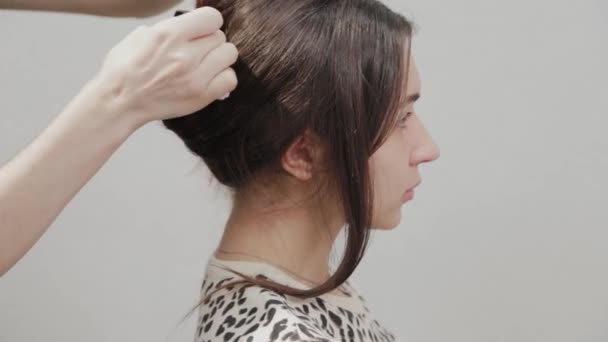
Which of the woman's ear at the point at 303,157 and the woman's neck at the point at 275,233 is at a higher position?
the woman's ear at the point at 303,157

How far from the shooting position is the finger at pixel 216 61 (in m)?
0.81

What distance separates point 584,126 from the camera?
5.49 feet

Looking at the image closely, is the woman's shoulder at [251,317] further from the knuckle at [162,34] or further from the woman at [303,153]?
the knuckle at [162,34]

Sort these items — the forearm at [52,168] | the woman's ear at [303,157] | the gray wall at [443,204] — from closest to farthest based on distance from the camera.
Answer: the forearm at [52,168] < the woman's ear at [303,157] < the gray wall at [443,204]

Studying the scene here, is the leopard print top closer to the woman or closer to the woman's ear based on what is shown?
the woman

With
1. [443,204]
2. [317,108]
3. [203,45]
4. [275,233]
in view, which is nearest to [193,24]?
[203,45]

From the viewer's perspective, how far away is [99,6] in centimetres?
97

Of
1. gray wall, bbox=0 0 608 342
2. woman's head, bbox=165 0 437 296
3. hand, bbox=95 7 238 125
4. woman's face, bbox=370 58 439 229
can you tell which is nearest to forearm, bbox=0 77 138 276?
hand, bbox=95 7 238 125

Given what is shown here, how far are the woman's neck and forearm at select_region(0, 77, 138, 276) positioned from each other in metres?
0.28

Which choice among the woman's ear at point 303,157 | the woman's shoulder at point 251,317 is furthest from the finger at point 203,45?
the woman's shoulder at point 251,317

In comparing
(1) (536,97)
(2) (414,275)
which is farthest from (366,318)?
(1) (536,97)

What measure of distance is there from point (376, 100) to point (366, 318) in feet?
1.11

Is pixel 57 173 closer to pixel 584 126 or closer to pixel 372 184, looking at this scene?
Result: pixel 372 184

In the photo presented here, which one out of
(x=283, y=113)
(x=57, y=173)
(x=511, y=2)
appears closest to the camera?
(x=57, y=173)
